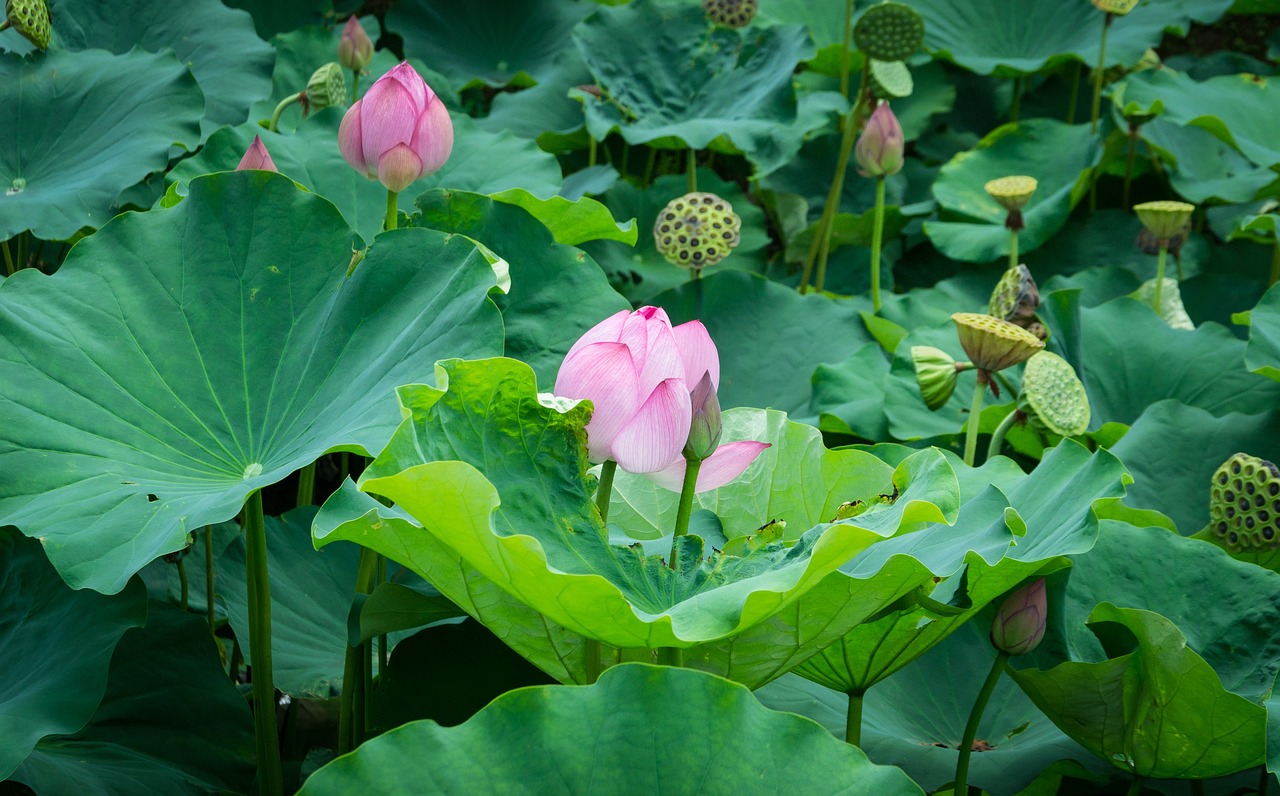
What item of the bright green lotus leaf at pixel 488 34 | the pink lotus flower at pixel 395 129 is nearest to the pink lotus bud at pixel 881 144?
the pink lotus flower at pixel 395 129

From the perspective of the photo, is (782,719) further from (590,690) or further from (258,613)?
(258,613)

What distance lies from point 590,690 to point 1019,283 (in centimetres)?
98

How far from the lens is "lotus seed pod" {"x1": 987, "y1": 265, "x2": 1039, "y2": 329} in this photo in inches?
57.5

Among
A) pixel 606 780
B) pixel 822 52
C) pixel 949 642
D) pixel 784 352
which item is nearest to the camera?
pixel 606 780

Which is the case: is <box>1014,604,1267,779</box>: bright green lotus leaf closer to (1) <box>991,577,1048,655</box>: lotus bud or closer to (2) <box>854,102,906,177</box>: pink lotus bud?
(1) <box>991,577,1048,655</box>: lotus bud

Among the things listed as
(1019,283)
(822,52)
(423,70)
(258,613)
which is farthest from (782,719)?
(822,52)

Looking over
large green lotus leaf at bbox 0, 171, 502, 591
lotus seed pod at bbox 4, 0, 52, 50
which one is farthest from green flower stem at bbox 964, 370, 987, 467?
lotus seed pod at bbox 4, 0, 52, 50

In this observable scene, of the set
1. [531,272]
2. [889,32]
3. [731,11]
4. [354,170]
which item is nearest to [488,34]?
[731,11]

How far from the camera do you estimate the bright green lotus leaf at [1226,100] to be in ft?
7.59

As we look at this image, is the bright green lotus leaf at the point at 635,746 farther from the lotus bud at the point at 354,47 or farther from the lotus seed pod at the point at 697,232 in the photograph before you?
the lotus bud at the point at 354,47

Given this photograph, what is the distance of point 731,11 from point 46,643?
5.70ft

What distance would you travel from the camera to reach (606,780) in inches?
28.0

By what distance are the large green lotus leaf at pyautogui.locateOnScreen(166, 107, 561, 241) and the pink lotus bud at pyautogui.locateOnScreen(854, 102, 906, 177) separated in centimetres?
56

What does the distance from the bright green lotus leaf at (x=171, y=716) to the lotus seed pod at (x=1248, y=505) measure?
3.57ft
